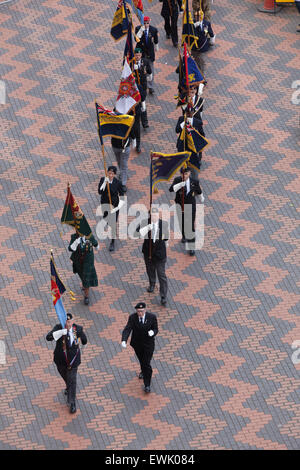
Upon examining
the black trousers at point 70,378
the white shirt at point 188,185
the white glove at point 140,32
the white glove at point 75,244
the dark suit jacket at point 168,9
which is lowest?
the black trousers at point 70,378

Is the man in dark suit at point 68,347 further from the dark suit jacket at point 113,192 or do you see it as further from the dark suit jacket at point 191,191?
the dark suit jacket at point 191,191

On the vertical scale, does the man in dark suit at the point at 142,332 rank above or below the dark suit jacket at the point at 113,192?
below

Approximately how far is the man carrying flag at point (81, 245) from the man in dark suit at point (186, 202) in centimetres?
208

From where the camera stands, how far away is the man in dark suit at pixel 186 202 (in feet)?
66.0

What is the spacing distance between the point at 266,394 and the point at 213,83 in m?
8.92

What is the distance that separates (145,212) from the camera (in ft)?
70.4

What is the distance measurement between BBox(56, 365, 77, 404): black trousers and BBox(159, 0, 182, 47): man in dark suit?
35.1 ft

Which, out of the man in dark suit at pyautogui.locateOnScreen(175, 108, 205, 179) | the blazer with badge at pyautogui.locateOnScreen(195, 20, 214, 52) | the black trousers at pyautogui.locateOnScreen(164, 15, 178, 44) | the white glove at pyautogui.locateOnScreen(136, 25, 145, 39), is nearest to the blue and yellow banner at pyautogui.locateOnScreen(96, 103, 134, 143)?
the man in dark suit at pyautogui.locateOnScreen(175, 108, 205, 179)

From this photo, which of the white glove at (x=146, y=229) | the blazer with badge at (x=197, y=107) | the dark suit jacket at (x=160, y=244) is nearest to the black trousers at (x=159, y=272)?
the dark suit jacket at (x=160, y=244)

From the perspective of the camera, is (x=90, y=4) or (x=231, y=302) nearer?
(x=231, y=302)

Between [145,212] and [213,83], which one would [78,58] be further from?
[145,212]

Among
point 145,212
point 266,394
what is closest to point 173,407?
point 266,394

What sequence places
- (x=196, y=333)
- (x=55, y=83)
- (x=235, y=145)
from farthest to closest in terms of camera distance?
(x=55, y=83)
(x=235, y=145)
(x=196, y=333)

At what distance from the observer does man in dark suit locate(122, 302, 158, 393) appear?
17.5m
